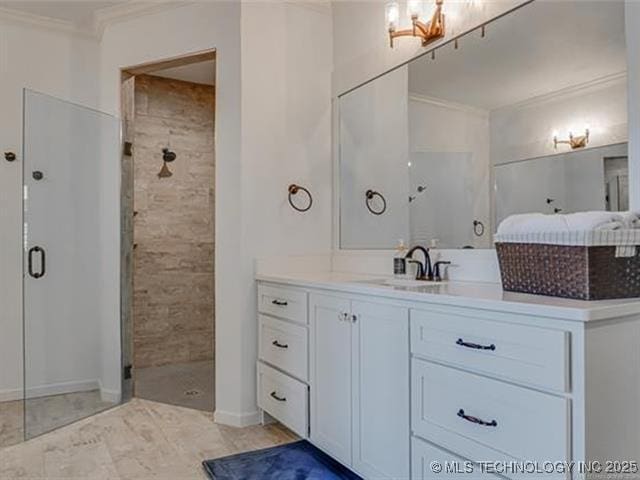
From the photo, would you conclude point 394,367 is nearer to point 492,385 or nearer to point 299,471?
point 492,385

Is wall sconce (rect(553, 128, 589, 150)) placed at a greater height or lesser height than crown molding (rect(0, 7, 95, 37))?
lesser

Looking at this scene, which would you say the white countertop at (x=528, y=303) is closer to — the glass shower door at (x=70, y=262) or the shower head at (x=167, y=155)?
the glass shower door at (x=70, y=262)

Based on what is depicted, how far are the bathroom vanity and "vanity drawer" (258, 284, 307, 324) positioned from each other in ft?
0.06

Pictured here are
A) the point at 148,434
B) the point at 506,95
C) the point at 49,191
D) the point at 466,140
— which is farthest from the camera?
the point at 49,191

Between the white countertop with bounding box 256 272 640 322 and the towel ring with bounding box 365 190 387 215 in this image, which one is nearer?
the white countertop with bounding box 256 272 640 322

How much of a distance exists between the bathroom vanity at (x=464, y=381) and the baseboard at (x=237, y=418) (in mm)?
462

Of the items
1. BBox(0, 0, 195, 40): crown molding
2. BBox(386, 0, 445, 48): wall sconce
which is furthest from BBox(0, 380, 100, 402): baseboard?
BBox(386, 0, 445, 48): wall sconce

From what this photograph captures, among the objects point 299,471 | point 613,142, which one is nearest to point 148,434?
point 299,471

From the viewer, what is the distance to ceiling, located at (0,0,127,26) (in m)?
3.06

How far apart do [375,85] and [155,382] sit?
266 cm

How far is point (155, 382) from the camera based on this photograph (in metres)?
3.62

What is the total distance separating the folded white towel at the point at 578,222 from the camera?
1.36 m

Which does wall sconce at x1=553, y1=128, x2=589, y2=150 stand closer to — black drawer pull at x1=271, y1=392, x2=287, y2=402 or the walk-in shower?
black drawer pull at x1=271, y1=392, x2=287, y2=402

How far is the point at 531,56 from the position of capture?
195 cm
